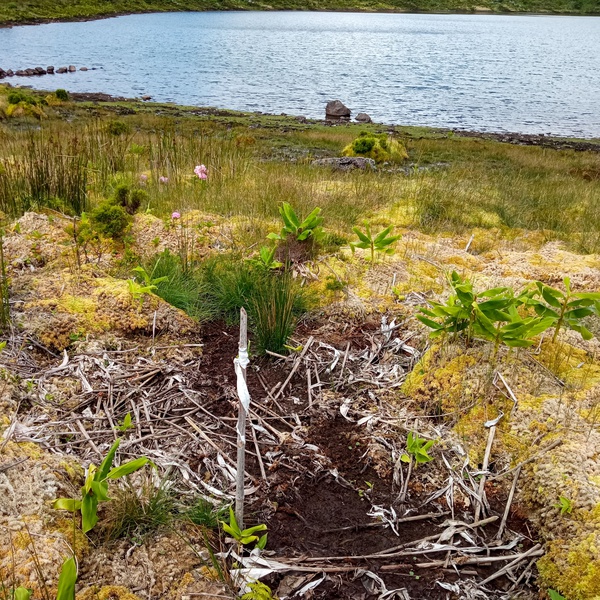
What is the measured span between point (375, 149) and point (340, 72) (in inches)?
1447

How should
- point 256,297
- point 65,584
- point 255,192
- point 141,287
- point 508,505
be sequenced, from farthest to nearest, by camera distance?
point 255,192 → point 256,297 → point 141,287 → point 508,505 → point 65,584

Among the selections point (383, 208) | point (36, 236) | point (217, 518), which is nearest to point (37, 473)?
point (217, 518)

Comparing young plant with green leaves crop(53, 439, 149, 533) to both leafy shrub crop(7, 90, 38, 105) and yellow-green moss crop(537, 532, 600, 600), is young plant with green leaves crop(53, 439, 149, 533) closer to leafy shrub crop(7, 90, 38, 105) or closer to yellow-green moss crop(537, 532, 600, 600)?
yellow-green moss crop(537, 532, 600, 600)

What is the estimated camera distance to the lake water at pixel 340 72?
3256cm

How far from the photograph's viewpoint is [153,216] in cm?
530

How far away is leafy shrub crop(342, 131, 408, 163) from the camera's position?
15578 millimetres

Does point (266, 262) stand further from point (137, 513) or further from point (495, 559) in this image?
point (495, 559)

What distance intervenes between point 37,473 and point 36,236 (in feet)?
9.10

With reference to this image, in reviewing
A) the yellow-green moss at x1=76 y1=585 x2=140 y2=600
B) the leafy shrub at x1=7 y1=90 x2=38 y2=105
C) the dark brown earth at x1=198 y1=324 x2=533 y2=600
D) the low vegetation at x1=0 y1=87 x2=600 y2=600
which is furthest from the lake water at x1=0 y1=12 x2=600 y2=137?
the yellow-green moss at x1=76 y1=585 x2=140 y2=600

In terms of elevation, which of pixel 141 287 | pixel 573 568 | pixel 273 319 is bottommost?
pixel 573 568

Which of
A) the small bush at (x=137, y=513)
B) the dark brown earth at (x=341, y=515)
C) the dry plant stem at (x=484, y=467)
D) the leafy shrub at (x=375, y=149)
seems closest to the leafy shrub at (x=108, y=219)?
the dark brown earth at (x=341, y=515)

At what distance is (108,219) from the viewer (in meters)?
4.63

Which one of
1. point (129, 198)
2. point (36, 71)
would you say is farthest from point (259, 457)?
point (36, 71)

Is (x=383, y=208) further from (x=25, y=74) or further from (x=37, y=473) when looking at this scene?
(x=25, y=74)
